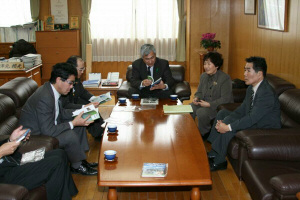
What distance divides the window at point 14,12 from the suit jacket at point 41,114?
18.2 feet

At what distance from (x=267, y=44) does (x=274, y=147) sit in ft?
8.21

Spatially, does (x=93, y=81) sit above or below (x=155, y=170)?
above

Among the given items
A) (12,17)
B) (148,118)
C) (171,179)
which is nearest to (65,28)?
(12,17)

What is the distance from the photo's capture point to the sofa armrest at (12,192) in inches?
87.1

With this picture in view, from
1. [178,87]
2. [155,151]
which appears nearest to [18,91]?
[155,151]

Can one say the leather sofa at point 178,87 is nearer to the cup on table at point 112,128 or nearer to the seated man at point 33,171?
the cup on table at point 112,128

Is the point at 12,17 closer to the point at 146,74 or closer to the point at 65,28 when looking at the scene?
the point at 65,28

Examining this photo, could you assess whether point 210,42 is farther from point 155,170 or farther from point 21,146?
point 155,170

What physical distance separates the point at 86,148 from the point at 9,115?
849 mm

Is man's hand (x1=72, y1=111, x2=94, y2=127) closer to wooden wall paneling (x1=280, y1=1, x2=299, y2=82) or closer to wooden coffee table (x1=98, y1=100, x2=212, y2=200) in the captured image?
wooden coffee table (x1=98, y1=100, x2=212, y2=200)

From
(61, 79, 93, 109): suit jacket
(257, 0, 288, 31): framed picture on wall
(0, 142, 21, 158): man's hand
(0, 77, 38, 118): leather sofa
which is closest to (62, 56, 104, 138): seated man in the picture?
(61, 79, 93, 109): suit jacket

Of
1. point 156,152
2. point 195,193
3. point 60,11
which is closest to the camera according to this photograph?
point 195,193

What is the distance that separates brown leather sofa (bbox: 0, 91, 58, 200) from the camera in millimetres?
2260

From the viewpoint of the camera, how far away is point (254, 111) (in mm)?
3510
